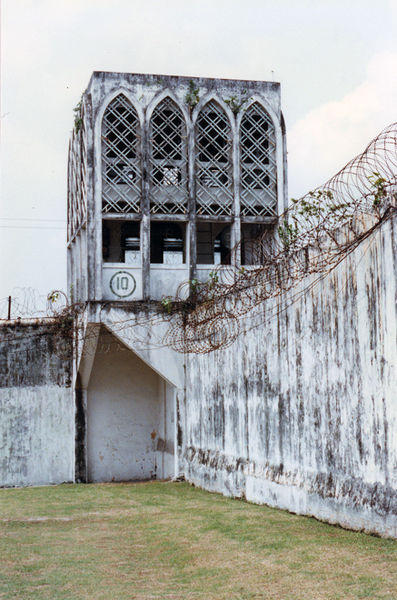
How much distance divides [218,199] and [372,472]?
8797 millimetres

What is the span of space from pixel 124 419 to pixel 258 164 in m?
6.06

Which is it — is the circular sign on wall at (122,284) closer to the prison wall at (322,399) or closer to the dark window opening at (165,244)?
the dark window opening at (165,244)

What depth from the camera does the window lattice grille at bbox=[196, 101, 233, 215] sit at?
15.8 metres

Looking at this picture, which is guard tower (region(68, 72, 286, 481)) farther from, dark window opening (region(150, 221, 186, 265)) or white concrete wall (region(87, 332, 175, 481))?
white concrete wall (region(87, 332, 175, 481))

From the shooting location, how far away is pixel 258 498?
1121 centimetres

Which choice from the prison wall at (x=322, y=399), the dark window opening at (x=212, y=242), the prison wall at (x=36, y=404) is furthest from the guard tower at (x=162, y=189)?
the prison wall at (x=322, y=399)

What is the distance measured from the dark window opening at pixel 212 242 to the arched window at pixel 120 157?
204 centimetres

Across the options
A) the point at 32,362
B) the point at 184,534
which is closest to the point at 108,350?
the point at 32,362

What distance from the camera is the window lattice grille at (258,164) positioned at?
629 inches

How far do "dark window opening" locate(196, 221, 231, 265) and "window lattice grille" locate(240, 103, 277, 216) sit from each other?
127cm

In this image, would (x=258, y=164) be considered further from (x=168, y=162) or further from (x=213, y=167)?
(x=168, y=162)

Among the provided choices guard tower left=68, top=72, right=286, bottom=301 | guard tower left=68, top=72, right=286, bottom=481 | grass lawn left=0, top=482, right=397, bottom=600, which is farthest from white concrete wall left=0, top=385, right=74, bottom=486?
grass lawn left=0, top=482, right=397, bottom=600

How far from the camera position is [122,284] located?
50.6 ft

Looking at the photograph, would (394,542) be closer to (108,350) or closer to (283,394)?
(283,394)
